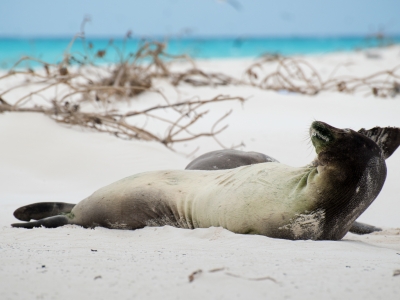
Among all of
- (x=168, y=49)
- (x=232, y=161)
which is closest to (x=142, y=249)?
(x=232, y=161)

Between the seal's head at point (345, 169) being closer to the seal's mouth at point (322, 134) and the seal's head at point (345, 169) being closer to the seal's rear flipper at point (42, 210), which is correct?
the seal's mouth at point (322, 134)

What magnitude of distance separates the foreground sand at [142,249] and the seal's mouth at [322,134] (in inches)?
18.0

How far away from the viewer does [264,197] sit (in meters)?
2.81

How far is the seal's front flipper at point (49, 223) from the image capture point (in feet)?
10.8

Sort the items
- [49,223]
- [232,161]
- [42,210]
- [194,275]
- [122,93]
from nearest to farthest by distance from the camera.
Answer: [194,275] < [49,223] < [42,210] < [232,161] < [122,93]

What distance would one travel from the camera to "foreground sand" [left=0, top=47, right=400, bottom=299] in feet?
6.28

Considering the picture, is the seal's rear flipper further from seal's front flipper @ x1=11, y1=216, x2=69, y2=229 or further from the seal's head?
the seal's head

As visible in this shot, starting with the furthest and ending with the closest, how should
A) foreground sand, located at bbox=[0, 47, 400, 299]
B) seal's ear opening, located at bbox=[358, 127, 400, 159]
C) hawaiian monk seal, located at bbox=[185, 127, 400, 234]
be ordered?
hawaiian monk seal, located at bbox=[185, 127, 400, 234], seal's ear opening, located at bbox=[358, 127, 400, 159], foreground sand, located at bbox=[0, 47, 400, 299]

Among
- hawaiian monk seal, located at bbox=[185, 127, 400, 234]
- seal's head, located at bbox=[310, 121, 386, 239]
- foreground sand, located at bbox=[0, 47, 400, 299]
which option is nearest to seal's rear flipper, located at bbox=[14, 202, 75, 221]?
foreground sand, located at bbox=[0, 47, 400, 299]

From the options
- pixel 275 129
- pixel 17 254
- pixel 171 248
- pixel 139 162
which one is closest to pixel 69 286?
pixel 17 254

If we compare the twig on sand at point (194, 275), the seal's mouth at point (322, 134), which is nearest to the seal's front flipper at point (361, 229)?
the seal's mouth at point (322, 134)

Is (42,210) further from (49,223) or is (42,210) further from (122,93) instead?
(122,93)

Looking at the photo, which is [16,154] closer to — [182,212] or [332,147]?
→ [182,212]

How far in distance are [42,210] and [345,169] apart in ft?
6.27
